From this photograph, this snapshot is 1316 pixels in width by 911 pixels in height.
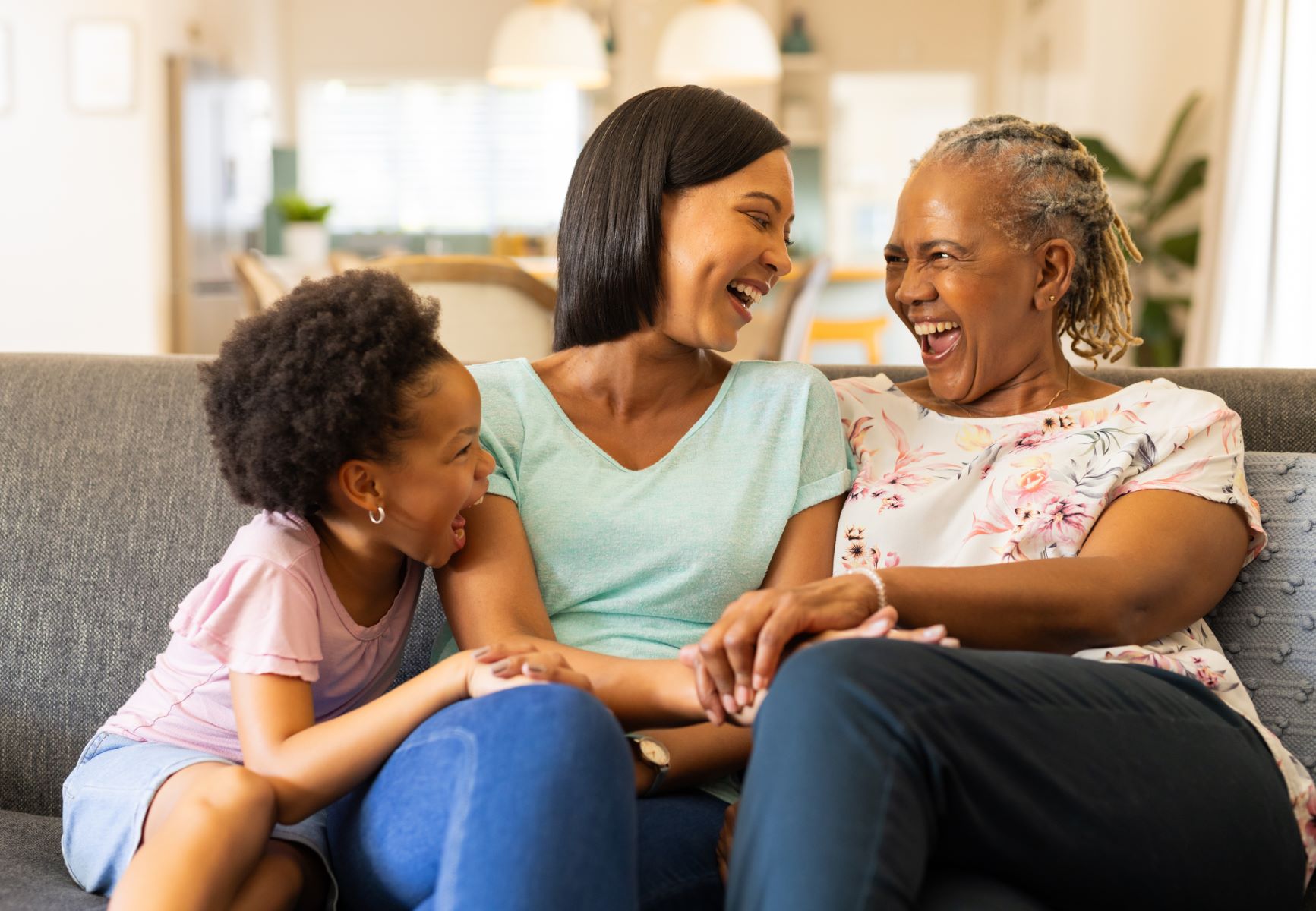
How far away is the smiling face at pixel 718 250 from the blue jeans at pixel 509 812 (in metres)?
0.54

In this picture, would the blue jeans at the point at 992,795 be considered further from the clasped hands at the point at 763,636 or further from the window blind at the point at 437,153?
the window blind at the point at 437,153

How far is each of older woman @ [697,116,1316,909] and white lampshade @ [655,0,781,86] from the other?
4007 millimetres

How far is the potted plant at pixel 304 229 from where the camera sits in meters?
7.63

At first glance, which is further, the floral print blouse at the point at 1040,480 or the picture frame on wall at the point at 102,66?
the picture frame on wall at the point at 102,66

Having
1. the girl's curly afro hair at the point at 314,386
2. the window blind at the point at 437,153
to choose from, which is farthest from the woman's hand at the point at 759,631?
the window blind at the point at 437,153

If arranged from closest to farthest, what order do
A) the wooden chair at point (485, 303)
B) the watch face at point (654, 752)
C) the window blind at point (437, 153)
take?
1. the watch face at point (654, 752)
2. the wooden chair at point (485, 303)
3. the window blind at point (437, 153)

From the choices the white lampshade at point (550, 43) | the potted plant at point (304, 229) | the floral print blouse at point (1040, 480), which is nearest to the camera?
the floral print blouse at point (1040, 480)

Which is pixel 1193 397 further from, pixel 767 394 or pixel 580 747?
pixel 580 747

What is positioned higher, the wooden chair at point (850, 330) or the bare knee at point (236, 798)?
the bare knee at point (236, 798)

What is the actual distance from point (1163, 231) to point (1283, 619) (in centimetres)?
437

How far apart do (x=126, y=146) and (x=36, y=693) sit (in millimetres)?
5590

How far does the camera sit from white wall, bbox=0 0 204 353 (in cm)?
637

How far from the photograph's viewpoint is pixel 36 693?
154 centimetres

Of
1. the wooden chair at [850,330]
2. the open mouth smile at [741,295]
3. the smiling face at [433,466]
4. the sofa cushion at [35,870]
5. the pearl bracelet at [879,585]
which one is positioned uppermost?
the open mouth smile at [741,295]
